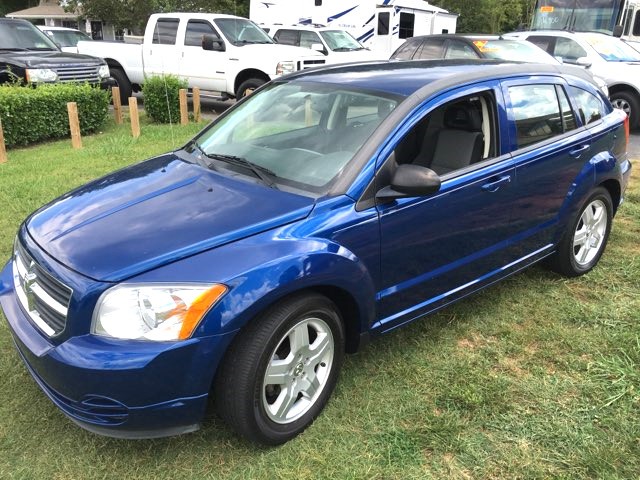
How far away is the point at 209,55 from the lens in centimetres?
1195

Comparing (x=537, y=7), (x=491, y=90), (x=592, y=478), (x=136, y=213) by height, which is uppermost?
(x=537, y=7)

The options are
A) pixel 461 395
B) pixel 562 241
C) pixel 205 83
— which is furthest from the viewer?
pixel 205 83

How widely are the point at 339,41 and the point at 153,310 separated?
13.9 m

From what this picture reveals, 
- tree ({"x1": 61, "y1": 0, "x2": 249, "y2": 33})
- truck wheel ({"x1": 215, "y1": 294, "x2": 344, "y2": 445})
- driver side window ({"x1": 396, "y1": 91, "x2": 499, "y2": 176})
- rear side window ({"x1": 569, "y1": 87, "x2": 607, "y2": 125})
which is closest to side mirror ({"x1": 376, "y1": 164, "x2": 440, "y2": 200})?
driver side window ({"x1": 396, "y1": 91, "x2": 499, "y2": 176})

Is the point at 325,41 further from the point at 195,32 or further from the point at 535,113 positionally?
A: the point at 535,113

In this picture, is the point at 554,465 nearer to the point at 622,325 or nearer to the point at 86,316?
the point at 622,325

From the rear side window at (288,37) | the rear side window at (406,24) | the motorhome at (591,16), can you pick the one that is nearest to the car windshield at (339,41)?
the rear side window at (288,37)

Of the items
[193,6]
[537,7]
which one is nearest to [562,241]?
[537,7]

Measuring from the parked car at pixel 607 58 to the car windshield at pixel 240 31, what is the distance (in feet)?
18.3

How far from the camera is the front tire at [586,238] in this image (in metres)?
4.24

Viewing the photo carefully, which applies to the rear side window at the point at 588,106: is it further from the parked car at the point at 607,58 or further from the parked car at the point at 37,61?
the parked car at the point at 37,61

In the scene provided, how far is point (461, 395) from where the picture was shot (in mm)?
3020

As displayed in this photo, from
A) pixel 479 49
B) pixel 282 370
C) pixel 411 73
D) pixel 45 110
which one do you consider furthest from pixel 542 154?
pixel 45 110

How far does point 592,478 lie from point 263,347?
1.57 meters
